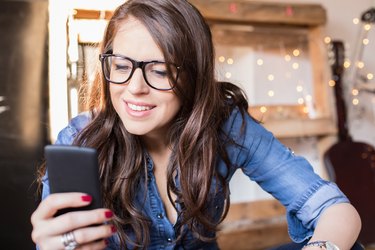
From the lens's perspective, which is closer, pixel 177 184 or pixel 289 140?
pixel 177 184

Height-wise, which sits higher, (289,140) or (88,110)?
(88,110)

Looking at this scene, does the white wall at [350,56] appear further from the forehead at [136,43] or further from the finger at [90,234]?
the finger at [90,234]

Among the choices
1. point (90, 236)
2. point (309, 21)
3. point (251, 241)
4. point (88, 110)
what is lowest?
point (251, 241)

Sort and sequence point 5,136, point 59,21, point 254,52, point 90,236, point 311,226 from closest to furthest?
point 90,236, point 311,226, point 59,21, point 5,136, point 254,52

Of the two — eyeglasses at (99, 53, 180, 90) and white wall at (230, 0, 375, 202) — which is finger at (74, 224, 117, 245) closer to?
eyeglasses at (99, 53, 180, 90)

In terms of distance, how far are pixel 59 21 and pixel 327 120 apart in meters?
1.48

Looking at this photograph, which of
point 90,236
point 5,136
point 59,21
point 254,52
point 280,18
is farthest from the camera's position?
point 254,52

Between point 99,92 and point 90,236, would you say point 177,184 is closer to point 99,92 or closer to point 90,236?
point 99,92

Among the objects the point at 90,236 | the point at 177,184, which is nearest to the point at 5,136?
the point at 177,184

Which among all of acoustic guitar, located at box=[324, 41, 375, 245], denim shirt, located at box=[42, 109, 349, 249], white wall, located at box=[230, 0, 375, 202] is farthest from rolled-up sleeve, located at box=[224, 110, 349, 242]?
white wall, located at box=[230, 0, 375, 202]

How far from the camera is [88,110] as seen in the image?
3.08ft

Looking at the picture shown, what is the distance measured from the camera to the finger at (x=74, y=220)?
562mm

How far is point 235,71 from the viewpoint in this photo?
223cm

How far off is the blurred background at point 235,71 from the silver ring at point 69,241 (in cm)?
44
